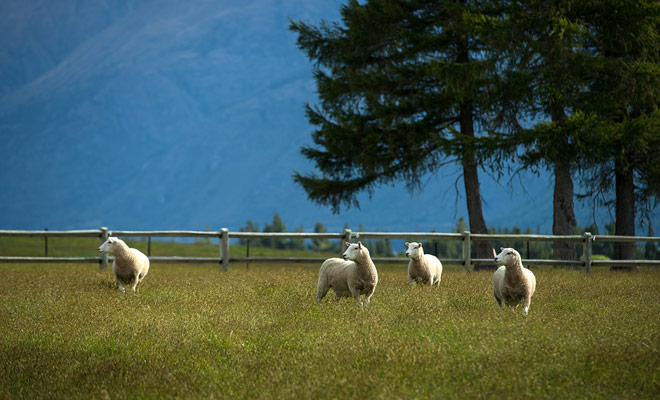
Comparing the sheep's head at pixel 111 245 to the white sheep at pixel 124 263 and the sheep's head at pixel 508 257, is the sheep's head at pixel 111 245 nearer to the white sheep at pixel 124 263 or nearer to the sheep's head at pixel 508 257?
the white sheep at pixel 124 263

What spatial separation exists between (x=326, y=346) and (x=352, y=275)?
296cm

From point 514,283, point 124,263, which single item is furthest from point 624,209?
point 124,263

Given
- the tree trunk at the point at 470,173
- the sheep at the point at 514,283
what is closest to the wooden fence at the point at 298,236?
the tree trunk at the point at 470,173

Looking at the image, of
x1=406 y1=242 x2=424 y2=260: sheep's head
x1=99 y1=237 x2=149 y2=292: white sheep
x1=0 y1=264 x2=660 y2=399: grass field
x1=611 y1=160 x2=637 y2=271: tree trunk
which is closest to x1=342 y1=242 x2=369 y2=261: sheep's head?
x1=0 y1=264 x2=660 y2=399: grass field

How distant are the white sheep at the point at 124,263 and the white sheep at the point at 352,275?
389cm

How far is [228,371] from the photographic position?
6.38m

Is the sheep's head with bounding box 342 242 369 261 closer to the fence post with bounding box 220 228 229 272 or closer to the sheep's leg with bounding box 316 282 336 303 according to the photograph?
the sheep's leg with bounding box 316 282 336 303

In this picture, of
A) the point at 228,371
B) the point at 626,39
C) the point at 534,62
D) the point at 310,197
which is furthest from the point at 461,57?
the point at 228,371

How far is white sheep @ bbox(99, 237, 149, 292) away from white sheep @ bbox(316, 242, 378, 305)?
3.89 m

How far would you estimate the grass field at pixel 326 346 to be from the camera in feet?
18.6

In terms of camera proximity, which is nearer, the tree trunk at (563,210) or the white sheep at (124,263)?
the white sheep at (124,263)

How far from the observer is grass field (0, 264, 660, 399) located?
18.6ft

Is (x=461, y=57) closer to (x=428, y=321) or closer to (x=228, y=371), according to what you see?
(x=428, y=321)

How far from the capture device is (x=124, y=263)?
40.2 ft
